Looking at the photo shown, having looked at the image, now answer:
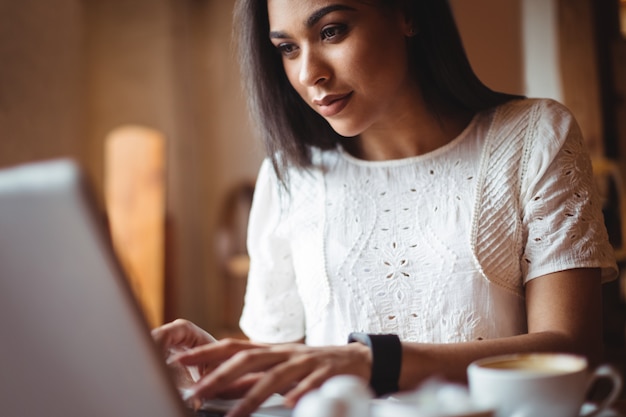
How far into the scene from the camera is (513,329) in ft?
4.47

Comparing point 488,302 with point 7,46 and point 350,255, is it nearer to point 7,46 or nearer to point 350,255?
point 350,255

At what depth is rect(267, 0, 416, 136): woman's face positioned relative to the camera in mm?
1335

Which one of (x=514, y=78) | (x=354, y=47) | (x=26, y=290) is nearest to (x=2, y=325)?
(x=26, y=290)

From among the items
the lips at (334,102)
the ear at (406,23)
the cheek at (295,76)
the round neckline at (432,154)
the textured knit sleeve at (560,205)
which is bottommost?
the textured knit sleeve at (560,205)

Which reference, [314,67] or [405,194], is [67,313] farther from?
[405,194]

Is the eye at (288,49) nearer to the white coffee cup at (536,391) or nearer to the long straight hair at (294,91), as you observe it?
the long straight hair at (294,91)

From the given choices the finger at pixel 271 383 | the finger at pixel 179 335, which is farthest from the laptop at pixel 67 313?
the finger at pixel 179 335

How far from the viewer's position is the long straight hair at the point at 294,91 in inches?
57.8

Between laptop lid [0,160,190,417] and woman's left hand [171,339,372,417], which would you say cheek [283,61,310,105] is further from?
laptop lid [0,160,190,417]

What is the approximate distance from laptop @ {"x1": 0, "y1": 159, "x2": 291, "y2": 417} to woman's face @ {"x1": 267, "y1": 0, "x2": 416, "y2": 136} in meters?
0.85

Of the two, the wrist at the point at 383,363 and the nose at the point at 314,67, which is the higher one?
the nose at the point at 314,67

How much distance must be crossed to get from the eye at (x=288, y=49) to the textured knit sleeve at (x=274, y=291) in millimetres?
315

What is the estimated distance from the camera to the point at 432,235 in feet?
4.70

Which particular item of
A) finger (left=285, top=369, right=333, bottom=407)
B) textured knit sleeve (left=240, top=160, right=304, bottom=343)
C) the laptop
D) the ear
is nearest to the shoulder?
the ear
